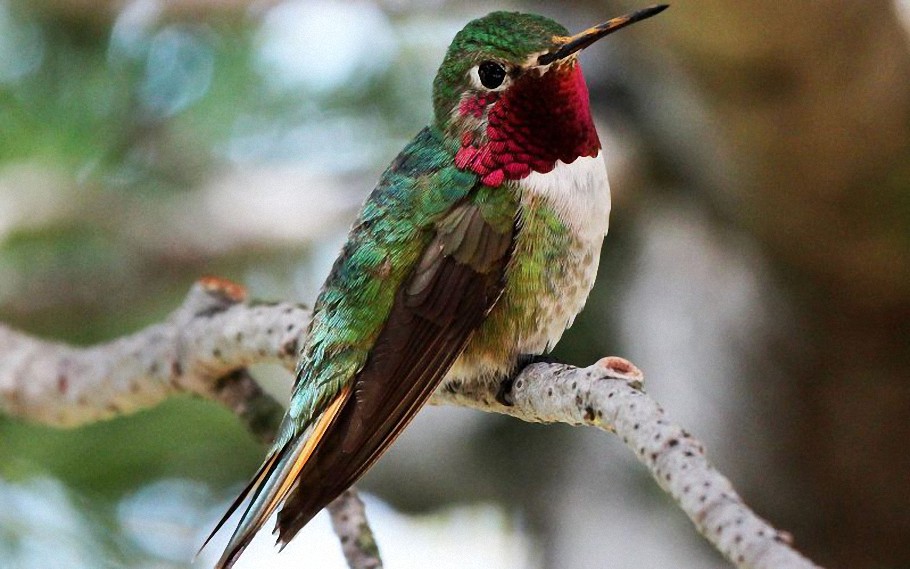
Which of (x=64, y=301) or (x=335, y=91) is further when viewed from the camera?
(x=335, y=91)

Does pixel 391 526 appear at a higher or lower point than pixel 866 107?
lower

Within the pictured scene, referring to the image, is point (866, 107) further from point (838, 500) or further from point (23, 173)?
point (23, 173)

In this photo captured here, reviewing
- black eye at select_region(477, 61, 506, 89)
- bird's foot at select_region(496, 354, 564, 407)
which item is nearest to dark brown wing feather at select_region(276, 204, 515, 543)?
bird's foot at select_region(496, 354, 564, 407)

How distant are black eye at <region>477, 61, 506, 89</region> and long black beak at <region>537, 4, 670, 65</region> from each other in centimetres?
10

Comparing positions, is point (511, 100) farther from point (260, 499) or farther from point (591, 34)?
point (260, 499)

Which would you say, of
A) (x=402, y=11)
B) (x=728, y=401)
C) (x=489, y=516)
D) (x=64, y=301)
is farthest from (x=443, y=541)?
(x=402, y=11)

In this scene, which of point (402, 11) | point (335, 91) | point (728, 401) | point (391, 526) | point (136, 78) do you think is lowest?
point (391, 526)

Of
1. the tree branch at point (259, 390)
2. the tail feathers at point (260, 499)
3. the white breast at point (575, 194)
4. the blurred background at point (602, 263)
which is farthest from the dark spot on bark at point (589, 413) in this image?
the blurred background at point (602, 263)

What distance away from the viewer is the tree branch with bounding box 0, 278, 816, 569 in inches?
50.5

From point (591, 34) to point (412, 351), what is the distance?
591 mm

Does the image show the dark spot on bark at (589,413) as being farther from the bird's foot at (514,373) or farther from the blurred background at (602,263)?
the blurred background at (602,263)

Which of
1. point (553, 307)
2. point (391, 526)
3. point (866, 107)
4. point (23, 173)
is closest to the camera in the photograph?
point (553, 307)

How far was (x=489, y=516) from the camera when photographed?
402 centimetres

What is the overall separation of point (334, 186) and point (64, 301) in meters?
0.85
